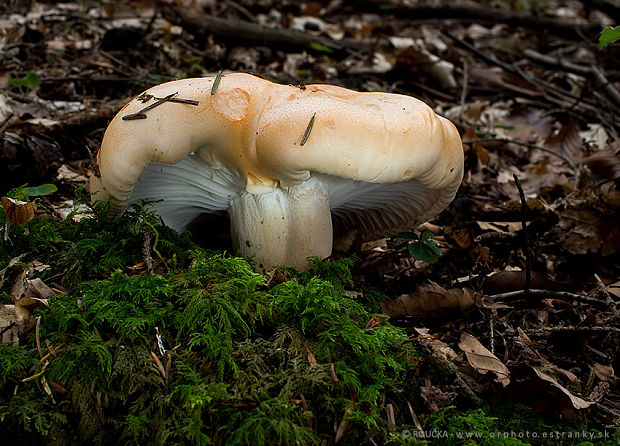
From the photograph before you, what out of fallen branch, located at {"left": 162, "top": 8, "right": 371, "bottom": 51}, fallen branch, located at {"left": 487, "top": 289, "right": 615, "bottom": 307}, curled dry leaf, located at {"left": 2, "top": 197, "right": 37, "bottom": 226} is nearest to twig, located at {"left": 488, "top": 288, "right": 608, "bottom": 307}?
fallen branch, located at {"left": 487, "top": 289, "right": 615, "bottom": 307}

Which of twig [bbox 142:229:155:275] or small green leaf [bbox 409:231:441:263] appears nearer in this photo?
twig [bbox 142:229:155:275]

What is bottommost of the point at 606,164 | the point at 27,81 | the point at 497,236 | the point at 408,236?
the point at 27,81

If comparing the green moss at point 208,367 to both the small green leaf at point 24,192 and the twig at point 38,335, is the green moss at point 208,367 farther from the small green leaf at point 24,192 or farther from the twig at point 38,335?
the small green leaf at point 24,192

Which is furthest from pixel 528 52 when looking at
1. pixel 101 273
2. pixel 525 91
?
pixel 101 273

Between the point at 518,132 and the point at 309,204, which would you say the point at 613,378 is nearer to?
the point at 309,204

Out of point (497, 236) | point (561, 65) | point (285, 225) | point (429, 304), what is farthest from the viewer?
point (561, 65)

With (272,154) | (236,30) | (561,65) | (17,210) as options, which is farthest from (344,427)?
(561,65)

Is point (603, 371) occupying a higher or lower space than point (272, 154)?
lower

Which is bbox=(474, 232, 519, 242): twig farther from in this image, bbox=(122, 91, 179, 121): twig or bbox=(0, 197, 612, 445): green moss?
bbox=(122, 91, 179, 121): twig

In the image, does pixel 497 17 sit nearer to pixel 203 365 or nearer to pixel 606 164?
pixel 606 164
